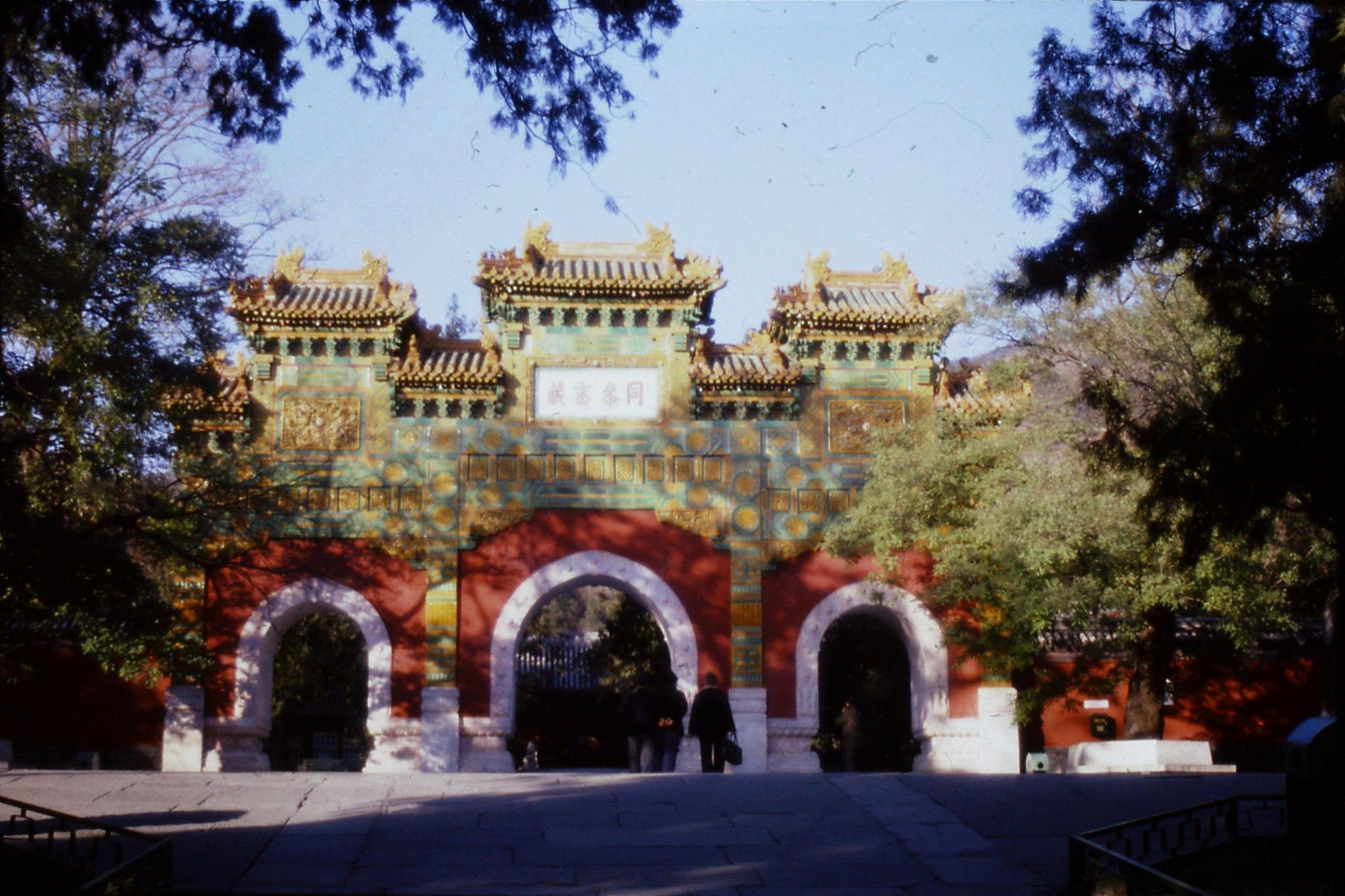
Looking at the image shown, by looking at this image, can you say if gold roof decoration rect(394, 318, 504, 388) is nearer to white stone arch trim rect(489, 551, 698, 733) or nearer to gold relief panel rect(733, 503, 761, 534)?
white stone arch trim rect(489, 551, 698, 733)

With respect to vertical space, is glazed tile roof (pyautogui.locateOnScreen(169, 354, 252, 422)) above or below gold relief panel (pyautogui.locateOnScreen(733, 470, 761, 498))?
above

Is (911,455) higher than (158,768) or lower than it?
higher

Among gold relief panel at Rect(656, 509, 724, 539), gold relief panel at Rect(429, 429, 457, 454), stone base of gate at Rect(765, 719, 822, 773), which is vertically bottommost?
stone base of gate at Rect(765, 719, 822, 773)

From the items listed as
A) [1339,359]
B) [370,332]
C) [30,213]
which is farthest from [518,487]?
[1339,359]

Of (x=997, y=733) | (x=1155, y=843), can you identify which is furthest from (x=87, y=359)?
(x=997, y=733)

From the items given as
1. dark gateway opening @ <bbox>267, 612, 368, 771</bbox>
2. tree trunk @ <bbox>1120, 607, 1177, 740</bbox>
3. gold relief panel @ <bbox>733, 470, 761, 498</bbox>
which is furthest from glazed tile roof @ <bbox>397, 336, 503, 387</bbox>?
tree trunk @ <bbox>1120, 607, 1177, 740</bbox>

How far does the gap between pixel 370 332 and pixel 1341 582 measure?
12.6m

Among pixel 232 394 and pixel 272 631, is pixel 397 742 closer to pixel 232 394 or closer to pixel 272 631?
pixel 272 631

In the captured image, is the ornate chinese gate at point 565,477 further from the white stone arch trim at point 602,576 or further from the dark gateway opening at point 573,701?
the dark gateway opening at point 573,701

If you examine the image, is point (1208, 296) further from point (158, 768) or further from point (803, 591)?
point (158, 768)

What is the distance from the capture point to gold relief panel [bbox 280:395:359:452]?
1667 cm

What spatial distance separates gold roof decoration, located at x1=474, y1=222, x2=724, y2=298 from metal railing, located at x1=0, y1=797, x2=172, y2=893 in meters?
9.66

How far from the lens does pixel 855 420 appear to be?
17000 mm

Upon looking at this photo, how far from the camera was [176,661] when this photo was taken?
14.9 m
